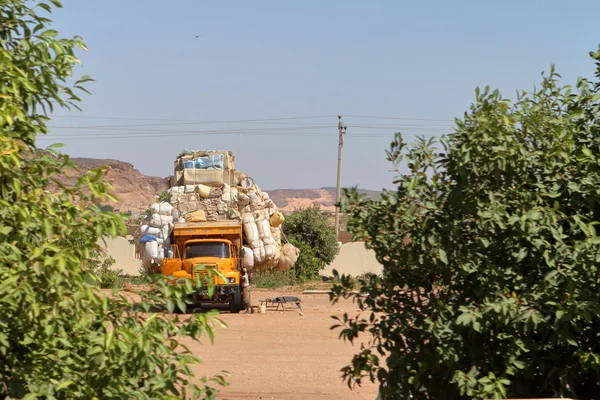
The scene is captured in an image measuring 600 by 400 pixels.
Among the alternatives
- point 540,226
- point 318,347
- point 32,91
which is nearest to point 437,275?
point 540,226

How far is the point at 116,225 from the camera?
447cm

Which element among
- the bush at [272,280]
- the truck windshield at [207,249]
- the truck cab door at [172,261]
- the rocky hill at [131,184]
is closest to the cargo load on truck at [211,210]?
the truck cab door at [172,261]

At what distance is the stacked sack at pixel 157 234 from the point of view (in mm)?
24719

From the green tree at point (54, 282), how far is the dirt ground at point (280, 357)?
740 centimetres

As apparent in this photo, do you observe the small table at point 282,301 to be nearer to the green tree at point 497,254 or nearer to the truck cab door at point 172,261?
the truck cab door at point 172,261

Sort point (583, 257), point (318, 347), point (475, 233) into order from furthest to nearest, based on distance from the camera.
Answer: point (318, 347), point (475, 233), point (583, 257)

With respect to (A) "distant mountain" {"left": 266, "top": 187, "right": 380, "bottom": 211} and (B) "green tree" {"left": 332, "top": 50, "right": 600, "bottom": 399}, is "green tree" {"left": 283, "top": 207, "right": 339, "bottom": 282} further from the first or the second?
(A) "distant mountain" {"left": 266, "top": 187, "right": 380, "bottom": 211}

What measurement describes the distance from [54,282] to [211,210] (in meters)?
21.1

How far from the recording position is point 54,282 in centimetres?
413

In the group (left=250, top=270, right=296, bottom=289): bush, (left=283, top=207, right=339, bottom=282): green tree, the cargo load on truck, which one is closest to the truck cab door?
the cargo load on truck

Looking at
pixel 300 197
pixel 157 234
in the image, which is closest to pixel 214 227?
pixel 157 234

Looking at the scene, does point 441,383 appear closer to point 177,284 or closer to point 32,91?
point 177,284

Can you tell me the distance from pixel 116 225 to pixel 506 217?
283 centimetres

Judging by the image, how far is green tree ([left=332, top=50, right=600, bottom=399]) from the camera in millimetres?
5855
